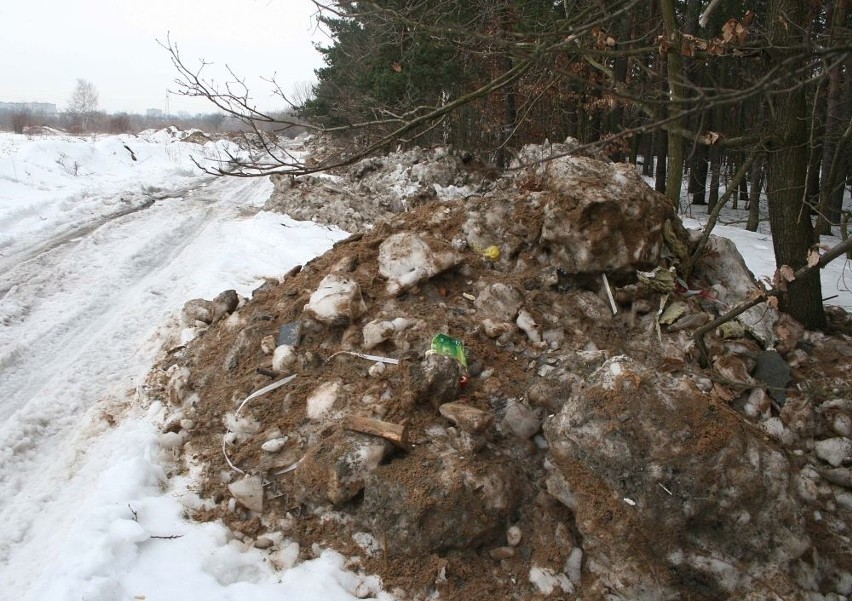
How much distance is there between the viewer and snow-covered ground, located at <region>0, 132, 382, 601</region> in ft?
9.29

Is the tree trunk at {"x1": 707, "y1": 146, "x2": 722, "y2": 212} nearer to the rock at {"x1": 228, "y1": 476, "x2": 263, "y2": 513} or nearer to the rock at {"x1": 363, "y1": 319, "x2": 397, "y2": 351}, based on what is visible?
the rock at {"x1": 363, "y1": 319, "x2": 397, "y2": 351}

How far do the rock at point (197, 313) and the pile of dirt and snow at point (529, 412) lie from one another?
0.03 meters

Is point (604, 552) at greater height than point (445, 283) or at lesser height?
lesser

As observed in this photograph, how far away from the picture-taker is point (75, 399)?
14.8 ft

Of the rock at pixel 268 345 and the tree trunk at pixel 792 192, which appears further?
the tree trunk at pixel 792 192

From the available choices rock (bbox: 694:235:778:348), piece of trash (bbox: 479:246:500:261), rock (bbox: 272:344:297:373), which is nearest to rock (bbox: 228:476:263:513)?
rock (bbox: 272:344:297:373)

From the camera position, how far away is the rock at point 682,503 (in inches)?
106

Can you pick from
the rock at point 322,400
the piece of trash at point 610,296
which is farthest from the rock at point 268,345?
the piece of trash at point 610,296

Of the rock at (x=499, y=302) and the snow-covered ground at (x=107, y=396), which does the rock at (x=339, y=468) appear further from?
the rock at (x=499, y=302)

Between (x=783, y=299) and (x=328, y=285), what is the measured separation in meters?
3.92

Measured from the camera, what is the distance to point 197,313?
17.9 ft

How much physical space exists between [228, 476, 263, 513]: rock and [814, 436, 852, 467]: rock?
3.42 metres

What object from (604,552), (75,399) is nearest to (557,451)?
(604,552)

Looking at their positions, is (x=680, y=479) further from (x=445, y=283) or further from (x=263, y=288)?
(x=263, y=288)
